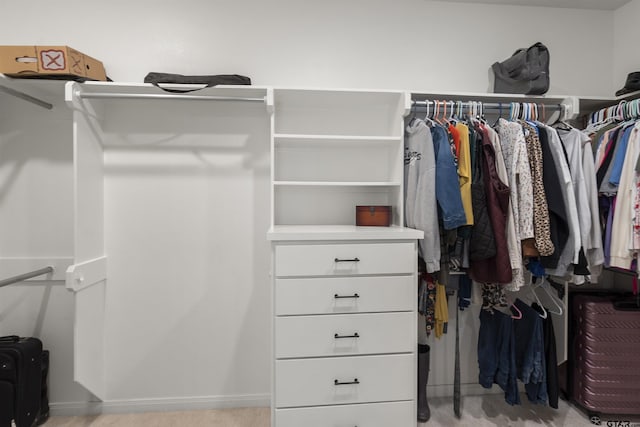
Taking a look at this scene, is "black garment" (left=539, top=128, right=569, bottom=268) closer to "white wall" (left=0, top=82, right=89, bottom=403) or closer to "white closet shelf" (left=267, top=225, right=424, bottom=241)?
"white closet shelf" (left=267, top=225, right=424, bottom=241)

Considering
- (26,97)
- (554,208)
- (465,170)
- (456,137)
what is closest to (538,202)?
(554,208)

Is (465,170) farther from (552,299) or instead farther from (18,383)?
(18,383)

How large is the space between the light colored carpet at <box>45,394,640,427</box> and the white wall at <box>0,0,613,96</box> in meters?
1.97

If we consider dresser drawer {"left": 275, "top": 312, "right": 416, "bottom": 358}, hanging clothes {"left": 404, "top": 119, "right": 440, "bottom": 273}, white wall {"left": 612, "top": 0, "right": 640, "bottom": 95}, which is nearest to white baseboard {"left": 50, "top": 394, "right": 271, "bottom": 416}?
dresser drawer {"left": 275, "top": 312, "right": 416, "bottom": 358}

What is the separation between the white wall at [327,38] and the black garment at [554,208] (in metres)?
0.73

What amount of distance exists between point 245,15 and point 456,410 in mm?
2653

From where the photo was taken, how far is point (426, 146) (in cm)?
178

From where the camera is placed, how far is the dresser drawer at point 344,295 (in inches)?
62.9

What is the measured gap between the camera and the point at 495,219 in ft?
5.56

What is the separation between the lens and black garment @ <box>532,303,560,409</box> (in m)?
1.92

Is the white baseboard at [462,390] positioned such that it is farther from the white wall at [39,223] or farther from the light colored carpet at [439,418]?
the white wall at [39,223]

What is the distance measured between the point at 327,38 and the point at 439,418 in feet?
7.77

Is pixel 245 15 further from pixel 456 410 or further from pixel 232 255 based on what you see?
pixel 456 410

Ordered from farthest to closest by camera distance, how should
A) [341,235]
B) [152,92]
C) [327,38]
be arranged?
[327,38]
[152,92]
[341,235]
